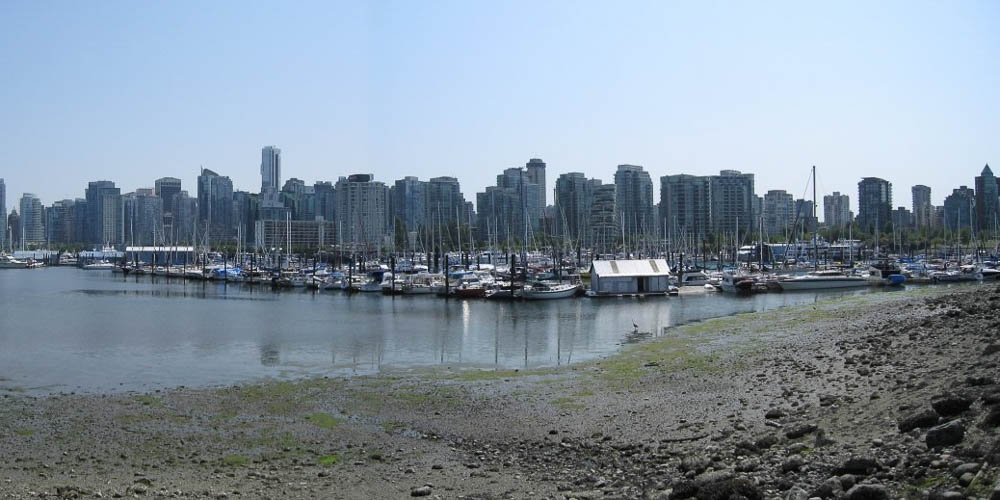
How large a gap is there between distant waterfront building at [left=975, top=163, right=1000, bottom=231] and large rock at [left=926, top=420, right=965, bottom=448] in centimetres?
17156

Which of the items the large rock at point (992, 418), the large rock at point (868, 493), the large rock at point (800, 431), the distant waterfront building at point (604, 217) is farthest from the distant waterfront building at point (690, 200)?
the large rock at point (868, 493)

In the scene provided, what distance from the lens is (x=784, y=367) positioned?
2595cm

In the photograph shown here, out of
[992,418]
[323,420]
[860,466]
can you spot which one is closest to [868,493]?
[860,466]

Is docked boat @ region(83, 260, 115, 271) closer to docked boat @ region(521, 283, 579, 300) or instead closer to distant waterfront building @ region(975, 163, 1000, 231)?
docked boat @ region(521, 283, 579, 300)

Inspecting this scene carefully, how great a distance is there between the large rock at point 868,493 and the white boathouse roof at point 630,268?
6357 cm

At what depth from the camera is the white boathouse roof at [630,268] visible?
75.6m

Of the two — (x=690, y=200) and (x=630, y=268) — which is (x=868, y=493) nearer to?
(x=630, y=268)

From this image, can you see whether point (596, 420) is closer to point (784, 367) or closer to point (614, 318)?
point (784, 367)

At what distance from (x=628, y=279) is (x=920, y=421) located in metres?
60.8

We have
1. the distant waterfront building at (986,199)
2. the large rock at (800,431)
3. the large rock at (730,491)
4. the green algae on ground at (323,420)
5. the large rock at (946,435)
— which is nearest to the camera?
the large rock at (730,491)

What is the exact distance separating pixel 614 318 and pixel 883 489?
44.0m

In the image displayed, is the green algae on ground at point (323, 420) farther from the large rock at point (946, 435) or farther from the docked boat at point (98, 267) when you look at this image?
the docked boat at point (98, 267)

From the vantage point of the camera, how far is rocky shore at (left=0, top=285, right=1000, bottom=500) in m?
13.6

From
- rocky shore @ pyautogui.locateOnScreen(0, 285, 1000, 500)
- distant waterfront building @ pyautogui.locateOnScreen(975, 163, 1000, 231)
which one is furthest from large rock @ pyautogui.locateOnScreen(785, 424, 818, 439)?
distant waterfront building @ pyautogui.locateOnScreen(975, 163, 1000, 231)
